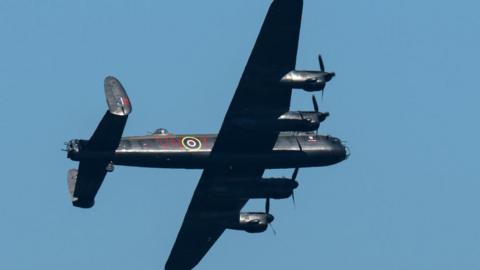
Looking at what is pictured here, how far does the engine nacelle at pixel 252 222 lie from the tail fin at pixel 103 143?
9892mm

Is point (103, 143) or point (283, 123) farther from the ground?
point (283, 123)

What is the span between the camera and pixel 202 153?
2670 inches

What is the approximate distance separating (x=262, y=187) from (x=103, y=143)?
33.0 ft

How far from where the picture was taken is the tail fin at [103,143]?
63.1 meters

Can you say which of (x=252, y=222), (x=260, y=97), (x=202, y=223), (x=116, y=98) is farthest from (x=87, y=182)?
(x=252, y=222)

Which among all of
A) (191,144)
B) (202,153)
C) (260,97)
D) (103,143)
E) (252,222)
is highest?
(260,97)

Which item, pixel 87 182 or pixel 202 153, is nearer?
pixel 87 182

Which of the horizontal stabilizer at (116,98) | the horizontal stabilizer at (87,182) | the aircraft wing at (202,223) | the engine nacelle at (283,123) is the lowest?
the aircraft wing at (202,223)

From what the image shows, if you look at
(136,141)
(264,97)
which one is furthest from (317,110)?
(136,141)

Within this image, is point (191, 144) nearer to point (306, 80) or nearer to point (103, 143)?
point (103, 143)

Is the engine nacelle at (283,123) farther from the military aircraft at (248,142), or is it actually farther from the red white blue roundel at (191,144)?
the red white blue roundel at (191,144)

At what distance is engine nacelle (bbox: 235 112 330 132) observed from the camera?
66.4m

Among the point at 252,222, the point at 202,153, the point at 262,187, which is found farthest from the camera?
the point at 252,222

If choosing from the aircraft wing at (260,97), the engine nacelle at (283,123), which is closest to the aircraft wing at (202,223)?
the aircraft wing at (260,97)
